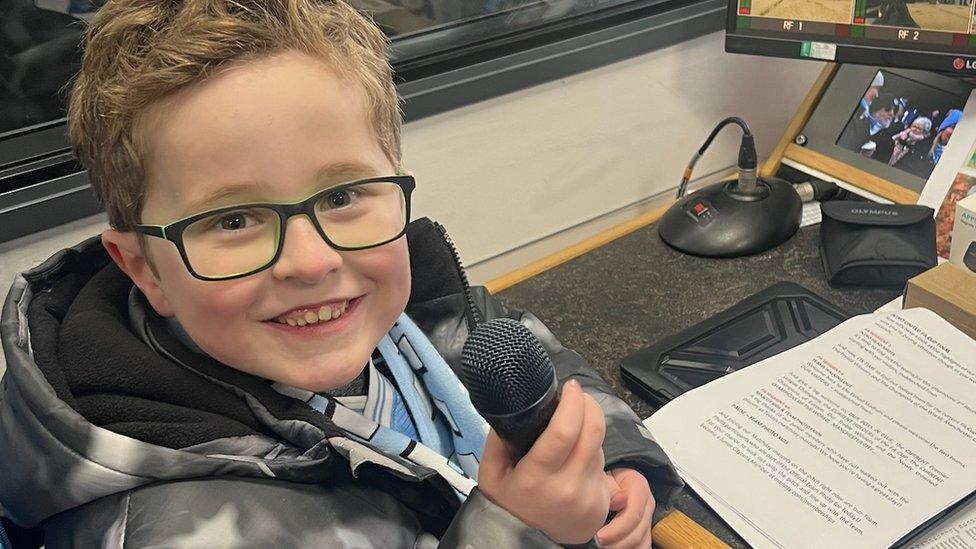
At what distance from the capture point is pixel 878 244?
1216 mm

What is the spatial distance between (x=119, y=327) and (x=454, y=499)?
31cm

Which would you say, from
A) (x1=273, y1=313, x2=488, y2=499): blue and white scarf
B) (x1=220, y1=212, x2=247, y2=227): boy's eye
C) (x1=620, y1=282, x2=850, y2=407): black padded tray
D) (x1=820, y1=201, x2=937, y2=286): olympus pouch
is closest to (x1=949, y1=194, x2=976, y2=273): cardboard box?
(x1=820, y1=201, x2=937, y2=286): olympus pouch

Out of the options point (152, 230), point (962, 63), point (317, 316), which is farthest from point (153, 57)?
point (962, 63)

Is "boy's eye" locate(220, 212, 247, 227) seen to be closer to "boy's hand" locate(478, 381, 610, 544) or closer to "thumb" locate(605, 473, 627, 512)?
"boy's hand" locate(478, 381, 610, 544)

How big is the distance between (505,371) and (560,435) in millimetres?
84

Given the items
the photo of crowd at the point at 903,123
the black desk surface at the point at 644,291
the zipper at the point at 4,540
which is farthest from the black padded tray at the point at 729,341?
the zipper at the point at 4,540

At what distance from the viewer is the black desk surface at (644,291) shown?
1173mm

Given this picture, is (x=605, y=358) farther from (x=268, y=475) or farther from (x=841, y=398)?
(x=268, y=475)

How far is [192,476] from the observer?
2.24 feet

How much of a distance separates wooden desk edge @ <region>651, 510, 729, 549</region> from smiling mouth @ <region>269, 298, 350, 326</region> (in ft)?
1.24

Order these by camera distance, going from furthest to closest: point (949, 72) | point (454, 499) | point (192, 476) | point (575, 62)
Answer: point (575, 62)
point (949, 72)
point (454, 499)
point (192, 476)

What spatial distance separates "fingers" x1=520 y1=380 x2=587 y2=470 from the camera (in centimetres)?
66

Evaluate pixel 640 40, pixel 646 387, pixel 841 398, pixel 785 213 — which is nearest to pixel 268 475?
pixel 646 387

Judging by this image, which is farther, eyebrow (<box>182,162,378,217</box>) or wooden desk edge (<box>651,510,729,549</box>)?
wooden desk edge (<box>651,510,729,549</box>)
